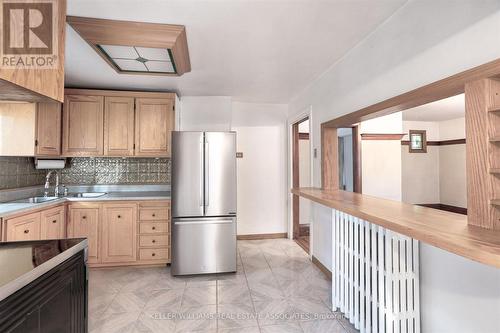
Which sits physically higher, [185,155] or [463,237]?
[185,155]

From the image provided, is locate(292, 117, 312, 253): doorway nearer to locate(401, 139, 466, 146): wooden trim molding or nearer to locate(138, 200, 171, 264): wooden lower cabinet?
locate(138, 200, 171, 264): wooden lower cabinet

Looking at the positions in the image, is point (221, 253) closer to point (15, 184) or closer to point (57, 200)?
point (57, 200)

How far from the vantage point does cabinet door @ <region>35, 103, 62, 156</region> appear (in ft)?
9.75

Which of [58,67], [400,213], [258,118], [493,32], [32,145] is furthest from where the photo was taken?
[258,118]

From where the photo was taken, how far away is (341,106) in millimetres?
2531

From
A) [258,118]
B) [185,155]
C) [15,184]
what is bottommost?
[15,184]

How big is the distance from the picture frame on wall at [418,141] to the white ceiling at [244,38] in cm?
400

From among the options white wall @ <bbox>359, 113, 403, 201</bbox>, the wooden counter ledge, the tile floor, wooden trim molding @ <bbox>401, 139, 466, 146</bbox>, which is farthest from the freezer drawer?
wooden trim molding @ <bbox>401, 139, 466, 146</bbox>

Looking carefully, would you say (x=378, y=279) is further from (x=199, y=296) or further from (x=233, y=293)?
(x=199, y=296)

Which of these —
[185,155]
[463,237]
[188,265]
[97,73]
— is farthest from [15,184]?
[463,237]

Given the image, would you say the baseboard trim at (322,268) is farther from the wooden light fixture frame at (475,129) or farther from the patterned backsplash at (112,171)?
the patterned backsplash at (112,171)

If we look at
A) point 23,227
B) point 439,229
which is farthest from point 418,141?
point 23,227

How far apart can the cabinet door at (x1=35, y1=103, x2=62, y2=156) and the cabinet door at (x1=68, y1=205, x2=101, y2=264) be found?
2.56ft

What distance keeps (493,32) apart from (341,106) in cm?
141
